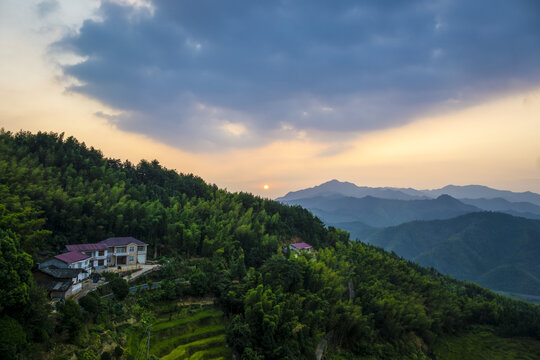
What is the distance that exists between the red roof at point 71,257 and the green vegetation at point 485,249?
344 feet

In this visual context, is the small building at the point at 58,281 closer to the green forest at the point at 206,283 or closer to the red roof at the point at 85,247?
the green forest at the point at 206,283

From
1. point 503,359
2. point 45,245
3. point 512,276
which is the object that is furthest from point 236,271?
Result: point 512,276

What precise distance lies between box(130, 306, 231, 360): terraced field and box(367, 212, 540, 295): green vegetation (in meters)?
99.0

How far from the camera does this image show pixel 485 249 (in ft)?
360

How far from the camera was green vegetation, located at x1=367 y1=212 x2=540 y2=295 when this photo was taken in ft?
296

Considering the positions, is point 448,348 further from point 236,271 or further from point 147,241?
point 147,241

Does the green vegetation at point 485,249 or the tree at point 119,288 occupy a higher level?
the tree at point 119,288

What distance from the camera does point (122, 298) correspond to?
1719cm

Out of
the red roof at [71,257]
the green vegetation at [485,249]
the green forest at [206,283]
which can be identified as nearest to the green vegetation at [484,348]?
the green forest at [206,283]

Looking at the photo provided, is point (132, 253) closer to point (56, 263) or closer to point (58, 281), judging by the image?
point (56, 263)

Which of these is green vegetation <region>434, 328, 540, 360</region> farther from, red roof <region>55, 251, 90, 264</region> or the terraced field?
red roof <region>55, 251, 90, 264</region>

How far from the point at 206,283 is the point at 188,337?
4443 mm

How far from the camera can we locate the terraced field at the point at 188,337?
14.6 meters

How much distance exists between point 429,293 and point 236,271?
2372 centimetres
